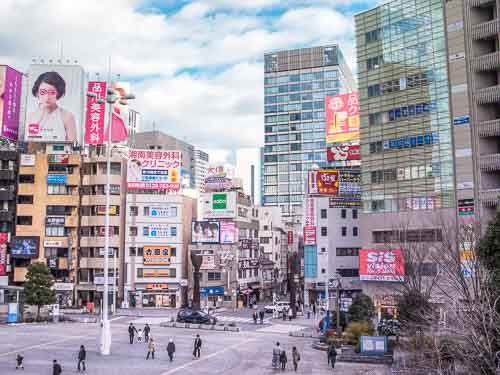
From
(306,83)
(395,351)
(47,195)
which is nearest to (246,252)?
(47,195)

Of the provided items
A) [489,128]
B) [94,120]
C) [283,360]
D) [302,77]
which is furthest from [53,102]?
[302,77]

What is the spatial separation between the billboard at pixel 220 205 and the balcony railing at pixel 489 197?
3662 centimetres

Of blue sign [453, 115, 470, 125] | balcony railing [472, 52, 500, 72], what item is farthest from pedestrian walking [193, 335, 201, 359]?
balcony railing [472, 52, 500, 72]

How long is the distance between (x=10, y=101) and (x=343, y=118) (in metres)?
46.6

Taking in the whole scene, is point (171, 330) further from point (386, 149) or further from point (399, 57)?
point (399, 57)

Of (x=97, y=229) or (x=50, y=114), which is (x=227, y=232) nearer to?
(x=97, y=229)

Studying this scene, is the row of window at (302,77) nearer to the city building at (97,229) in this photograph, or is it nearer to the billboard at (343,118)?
the billboard at (343,118)

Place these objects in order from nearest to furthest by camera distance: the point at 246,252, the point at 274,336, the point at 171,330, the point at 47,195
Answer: the point at 274,336
the point at 171,330
the point at 47,195
the point at 246,252

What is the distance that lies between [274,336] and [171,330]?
953 cm

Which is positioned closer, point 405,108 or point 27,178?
point 405,108

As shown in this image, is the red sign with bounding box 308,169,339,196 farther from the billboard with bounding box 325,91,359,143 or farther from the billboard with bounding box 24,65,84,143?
the billboard with bounding box 24,65,84,143

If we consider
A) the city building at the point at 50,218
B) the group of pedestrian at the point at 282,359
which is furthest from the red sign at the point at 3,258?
the group of pedestrian at the point at 282,359

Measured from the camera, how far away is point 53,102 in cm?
7281

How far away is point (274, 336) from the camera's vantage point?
43719 mm
